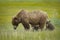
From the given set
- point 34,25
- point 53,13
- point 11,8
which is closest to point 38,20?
point 34,25

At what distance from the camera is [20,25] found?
1.58m

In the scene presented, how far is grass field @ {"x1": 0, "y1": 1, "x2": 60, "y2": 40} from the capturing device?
1.56 meters

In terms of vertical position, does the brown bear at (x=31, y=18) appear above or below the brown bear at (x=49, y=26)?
above

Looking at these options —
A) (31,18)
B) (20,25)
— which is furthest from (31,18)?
(20,25)

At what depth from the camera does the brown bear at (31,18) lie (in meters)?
1.60

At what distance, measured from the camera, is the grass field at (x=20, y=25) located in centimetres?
156

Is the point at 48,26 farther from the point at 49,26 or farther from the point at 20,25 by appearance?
the point at 20,25

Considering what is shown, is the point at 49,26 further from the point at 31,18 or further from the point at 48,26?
the point at 31,18

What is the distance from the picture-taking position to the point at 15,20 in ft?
5.24

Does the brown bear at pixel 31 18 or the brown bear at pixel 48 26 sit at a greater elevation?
the brown bear at pixel 31 18

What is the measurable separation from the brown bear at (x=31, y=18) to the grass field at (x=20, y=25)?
4cm

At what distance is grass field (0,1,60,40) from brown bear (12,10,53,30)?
0.13ft

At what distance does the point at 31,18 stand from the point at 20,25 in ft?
0.47

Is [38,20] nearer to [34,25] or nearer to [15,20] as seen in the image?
[34,25]
